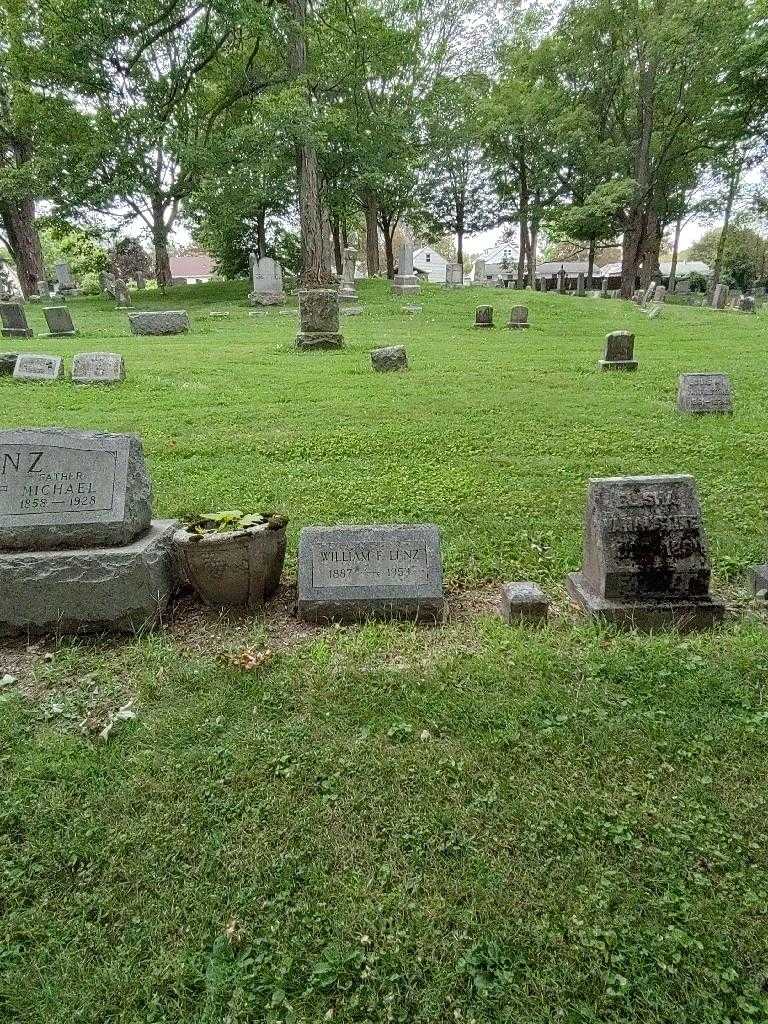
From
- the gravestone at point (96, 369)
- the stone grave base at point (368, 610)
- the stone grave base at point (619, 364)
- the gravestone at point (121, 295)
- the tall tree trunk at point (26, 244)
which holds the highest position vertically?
the tall tree trunk at point (26, 244)

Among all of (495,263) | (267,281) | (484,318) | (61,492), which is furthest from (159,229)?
(495,263)

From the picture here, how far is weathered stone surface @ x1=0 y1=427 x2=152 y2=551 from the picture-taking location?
11.3 feet

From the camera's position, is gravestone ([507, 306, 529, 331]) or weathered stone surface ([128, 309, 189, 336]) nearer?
weathered stone surface ([128, 309, 189, 336])

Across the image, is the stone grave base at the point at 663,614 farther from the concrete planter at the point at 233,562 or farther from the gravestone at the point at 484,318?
the gravestone at the point at 484,318

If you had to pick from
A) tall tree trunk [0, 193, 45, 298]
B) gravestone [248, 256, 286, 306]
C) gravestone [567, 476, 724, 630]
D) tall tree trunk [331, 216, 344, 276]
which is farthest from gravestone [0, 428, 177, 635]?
tall tree trunk [331, 216, 344, 276]

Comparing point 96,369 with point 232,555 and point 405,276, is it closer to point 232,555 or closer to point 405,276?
point 232,555

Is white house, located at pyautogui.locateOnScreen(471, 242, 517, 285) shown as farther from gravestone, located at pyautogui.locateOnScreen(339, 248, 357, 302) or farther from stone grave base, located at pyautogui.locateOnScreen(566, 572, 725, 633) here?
stone grave base, located at pyautogui.locateOnScreen(566, 572, 725, 633)

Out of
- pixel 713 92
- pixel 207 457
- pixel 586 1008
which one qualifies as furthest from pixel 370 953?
pixel 713 92

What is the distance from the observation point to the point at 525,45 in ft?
98.7

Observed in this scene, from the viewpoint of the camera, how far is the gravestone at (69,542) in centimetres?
340

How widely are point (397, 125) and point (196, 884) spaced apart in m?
28.8

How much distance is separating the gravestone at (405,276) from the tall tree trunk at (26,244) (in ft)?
56.9

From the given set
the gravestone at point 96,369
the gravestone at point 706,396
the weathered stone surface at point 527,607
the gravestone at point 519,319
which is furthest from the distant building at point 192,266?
the weathered stone surface at point 527,607

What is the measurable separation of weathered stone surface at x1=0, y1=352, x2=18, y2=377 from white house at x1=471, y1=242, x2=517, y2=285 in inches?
1636
